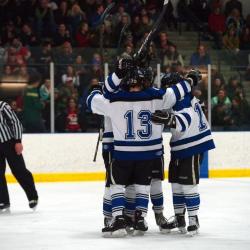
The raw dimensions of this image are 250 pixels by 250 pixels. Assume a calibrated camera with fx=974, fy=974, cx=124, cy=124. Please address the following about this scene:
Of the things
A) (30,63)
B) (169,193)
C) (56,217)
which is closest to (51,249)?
(56,217)

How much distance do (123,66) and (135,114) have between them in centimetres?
36

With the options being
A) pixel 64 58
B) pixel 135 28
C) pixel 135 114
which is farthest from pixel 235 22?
pixel 135 114

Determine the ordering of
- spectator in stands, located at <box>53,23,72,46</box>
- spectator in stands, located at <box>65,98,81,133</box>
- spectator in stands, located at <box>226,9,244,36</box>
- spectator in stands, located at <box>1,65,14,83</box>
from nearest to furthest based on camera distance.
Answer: spectator in stands, located at <box>1,65,14,83</box>
spectator in stands, located at <box>65,98,81,133</box>
spectator in stands, located at <box>53,23,72,46</box>
spectator in stands, located at <box>226,9,244,36</box>

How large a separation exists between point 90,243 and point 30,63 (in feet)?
18.2

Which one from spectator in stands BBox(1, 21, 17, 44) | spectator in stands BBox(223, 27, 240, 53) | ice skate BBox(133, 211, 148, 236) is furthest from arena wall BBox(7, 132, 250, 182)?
ice skate BBox(133, 211, 148, 236)

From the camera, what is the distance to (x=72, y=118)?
39.9ft

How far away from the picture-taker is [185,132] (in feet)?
22.9

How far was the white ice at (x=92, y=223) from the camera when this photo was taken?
6.60m

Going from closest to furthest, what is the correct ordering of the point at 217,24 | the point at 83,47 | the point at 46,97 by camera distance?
the point at 46,97
the point at 83,47
the point at 217,24

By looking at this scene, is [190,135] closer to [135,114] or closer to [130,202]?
[135,114]

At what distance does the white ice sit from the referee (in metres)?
0.14

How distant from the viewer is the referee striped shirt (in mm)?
8836

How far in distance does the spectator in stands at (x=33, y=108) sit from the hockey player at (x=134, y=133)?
503cm

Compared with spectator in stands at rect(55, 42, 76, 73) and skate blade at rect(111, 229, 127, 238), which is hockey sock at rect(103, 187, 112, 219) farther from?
spectator in stands at rect(55, 42, 76, 73)
